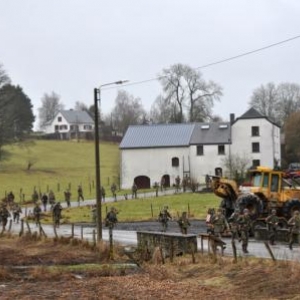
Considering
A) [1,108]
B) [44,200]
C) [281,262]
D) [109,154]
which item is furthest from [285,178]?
[109,154]

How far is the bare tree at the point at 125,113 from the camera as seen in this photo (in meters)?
135

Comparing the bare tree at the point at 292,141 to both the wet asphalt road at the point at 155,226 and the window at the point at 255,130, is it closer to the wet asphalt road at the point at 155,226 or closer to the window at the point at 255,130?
the window at the point at 255,130

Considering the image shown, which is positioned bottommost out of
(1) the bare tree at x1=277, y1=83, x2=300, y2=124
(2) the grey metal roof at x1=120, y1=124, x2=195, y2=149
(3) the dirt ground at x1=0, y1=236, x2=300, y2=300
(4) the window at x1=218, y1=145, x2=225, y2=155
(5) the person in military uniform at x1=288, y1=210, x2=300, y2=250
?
(3) the dirt ground at x1=0, y1=236, x2=300, y2=300

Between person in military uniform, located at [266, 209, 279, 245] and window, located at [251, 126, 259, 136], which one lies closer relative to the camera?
person in military uniform, located at [266, 209, 279, 245]

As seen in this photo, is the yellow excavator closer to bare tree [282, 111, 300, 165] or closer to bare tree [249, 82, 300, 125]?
bare tree [282, 111, 300, 165]

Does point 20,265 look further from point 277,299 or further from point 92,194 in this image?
point 92,194

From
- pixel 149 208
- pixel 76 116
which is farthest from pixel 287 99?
pixel 149 208

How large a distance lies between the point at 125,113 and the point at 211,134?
197 feet

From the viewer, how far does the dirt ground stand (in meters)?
16.5

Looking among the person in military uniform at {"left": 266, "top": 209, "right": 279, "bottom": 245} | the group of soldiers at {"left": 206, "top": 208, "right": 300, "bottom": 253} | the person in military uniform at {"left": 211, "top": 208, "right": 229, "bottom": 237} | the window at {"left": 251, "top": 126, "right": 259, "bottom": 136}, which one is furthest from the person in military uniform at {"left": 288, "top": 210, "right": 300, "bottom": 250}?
the window at {"left": 251, "top": 126, "right": 259, "bottom": 136}

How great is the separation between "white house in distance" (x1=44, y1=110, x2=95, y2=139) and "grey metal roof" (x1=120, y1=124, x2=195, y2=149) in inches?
2656

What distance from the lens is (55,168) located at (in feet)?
318

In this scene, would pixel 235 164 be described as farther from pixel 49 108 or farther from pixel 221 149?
pixel 49 108

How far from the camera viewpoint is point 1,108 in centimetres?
9206
